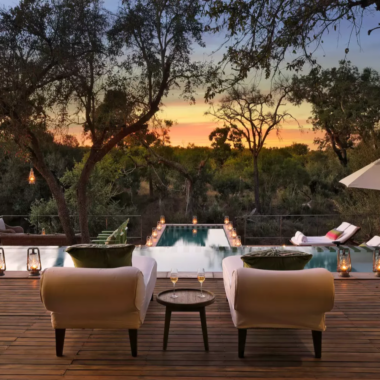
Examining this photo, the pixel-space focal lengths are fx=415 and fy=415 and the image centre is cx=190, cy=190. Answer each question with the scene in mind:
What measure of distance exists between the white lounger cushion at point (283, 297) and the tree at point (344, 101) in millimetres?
11069

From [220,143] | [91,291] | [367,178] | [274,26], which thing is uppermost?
[220,143]

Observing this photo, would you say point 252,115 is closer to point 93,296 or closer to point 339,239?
point 339,239

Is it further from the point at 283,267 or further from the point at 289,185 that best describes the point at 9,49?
the point at 289,185

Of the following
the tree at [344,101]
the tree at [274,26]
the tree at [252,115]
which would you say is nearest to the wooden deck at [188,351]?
the tree at [274,26]

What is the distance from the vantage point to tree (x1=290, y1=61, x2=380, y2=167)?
13820 millimetres

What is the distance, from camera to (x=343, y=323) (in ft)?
12.5

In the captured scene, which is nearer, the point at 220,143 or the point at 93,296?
the point at 93,296

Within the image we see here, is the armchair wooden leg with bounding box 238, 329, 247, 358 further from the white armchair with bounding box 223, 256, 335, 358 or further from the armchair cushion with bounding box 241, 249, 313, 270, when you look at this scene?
the armchair cushion with bounding box 241, 249, 313, 270

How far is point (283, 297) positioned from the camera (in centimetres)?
313

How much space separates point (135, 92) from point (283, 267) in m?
7.67

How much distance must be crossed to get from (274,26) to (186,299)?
8.43ft

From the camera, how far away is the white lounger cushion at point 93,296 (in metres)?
3.17

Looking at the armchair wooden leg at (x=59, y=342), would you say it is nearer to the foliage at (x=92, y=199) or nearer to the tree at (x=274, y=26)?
the tree at (x=274, y=26)

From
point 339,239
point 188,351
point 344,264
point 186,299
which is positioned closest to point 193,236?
point 339,239
